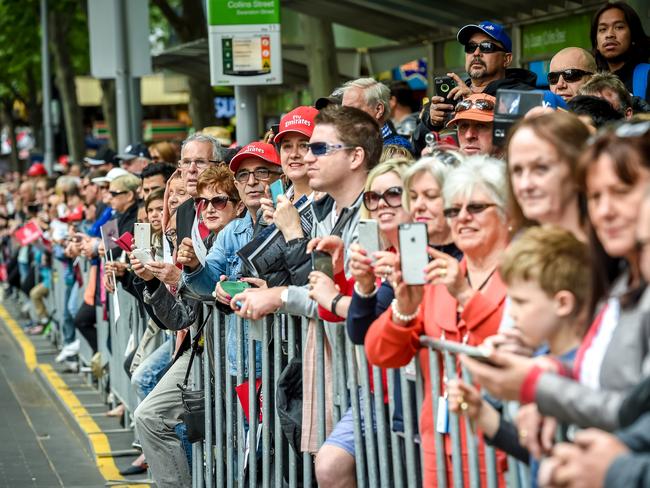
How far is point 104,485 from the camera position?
31.0 ft

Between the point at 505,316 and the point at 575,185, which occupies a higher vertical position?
the point at 575,185

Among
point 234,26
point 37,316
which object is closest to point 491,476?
point 234,26

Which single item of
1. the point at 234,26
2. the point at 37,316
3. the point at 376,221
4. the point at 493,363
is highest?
the point at 234,26

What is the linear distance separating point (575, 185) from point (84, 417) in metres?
8.67

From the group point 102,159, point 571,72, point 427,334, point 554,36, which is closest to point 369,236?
point 427,334

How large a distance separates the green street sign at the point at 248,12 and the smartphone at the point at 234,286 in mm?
4717

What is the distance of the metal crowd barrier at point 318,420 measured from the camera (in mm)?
4672

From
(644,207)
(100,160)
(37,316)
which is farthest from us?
(37,316)

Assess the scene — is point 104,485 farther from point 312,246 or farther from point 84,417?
point 312,246

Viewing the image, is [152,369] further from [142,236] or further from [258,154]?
[258,154]

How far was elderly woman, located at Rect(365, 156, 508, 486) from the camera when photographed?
465 cm

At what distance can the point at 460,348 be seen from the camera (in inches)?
168

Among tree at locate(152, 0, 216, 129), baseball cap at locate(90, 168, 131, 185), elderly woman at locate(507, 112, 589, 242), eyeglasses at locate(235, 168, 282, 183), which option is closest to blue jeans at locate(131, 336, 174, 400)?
eyeglasses at locate(235, 168, 282, 183)

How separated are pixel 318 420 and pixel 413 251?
1663mm
